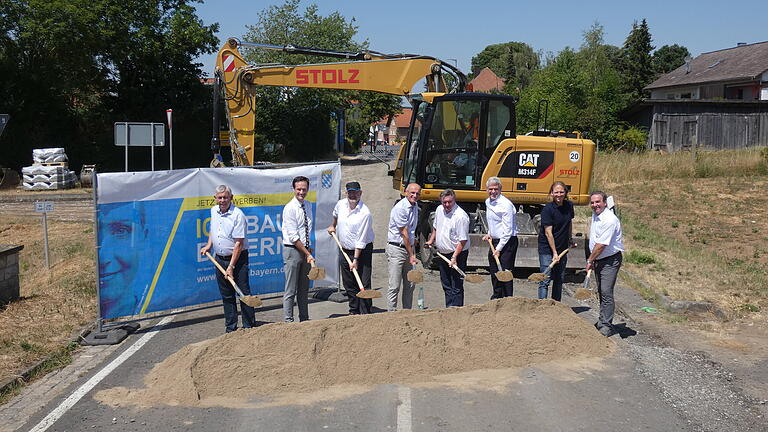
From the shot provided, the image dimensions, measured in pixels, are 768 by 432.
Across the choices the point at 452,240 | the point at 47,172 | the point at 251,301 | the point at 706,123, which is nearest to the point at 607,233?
the point at 452,240

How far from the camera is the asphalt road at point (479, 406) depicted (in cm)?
621

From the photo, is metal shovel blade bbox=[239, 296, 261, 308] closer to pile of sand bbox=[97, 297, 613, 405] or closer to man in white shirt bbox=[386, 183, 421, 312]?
pile of sand bbox=[97, 297, 613, 405]

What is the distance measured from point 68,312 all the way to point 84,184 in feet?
74.0

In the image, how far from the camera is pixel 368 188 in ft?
97.4

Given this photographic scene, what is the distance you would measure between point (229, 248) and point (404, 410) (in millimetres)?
3324

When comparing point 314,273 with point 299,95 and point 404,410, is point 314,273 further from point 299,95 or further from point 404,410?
point 299,95

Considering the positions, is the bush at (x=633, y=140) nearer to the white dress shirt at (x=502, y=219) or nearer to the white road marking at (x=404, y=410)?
the white dress shirt at (x=502, y=219)

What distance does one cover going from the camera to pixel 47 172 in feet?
93.8

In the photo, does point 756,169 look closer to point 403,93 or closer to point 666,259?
point 666,259

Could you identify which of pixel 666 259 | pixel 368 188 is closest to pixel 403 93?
pixel 666 259

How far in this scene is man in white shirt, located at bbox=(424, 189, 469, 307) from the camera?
30.5 ft

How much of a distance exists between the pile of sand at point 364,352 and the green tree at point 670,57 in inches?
3966

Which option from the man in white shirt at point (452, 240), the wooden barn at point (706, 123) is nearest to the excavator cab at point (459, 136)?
the man in white shirt at point (452, 240)

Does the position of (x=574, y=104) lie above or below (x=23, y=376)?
above
